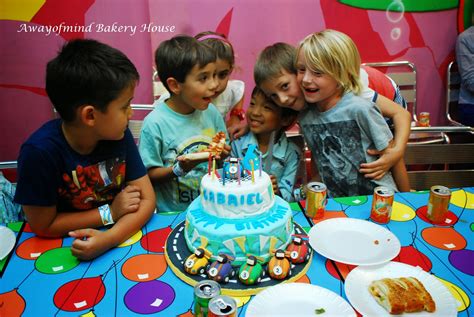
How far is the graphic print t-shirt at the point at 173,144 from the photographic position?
1960 mm

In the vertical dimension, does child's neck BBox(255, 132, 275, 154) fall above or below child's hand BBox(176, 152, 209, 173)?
below

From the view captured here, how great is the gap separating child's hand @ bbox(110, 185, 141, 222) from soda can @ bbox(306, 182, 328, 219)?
68 centimetres

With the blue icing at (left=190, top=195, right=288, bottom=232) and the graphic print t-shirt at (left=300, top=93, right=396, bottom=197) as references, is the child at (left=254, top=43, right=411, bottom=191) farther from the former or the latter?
the blue icing at (left=190, top=195, right=288, bottom=232)

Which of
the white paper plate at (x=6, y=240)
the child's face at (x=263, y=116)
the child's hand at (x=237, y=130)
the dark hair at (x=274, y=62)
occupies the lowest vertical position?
the white paper plate at (x=6, y=240)

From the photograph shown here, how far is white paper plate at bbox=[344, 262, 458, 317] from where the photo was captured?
3.66 ft

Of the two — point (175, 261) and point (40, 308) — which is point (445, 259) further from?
point (40, 308)

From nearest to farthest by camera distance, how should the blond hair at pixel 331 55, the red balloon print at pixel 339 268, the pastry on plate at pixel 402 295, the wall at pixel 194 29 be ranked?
the pastry on plate at pixel 402 295 < the red balloon print at pixel 339 268 < the blond hair at pixel 331 55 < the wall at pixel 194 29

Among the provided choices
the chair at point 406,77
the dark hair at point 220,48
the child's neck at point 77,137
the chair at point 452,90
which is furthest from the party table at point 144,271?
the chair at point 452,90

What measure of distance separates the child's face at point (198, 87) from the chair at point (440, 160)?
1.24 metres

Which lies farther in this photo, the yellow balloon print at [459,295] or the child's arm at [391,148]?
the child's arm at [391,148]

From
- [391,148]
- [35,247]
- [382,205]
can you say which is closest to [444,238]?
[382,205]

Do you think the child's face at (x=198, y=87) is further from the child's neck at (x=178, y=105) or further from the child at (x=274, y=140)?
the child at (x=274, y=140)

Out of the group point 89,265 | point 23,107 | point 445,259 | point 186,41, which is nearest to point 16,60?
point 23,107

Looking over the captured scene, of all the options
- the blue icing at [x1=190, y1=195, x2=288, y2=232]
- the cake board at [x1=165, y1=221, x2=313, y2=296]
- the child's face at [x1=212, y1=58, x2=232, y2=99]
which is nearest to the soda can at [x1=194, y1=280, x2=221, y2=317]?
the cake board at [x1=165, y1=221, x2=313, y2=296]
